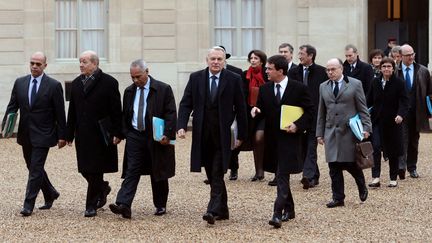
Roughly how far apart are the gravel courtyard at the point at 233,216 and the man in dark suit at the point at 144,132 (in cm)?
42

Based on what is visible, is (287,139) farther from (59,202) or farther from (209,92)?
(59,202)

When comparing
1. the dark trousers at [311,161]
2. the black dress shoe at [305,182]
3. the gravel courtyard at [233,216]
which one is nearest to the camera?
the gravel courtyard at [233,216]

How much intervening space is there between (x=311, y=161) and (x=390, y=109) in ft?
4.00

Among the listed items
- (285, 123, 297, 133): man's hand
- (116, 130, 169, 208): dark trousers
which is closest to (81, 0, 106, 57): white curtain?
(116, 130, 169, 208): dark trousers

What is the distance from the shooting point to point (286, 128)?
1138 cm

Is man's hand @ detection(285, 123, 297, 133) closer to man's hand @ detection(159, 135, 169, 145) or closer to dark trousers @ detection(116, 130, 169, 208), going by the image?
man's hand @ detection(159, 135, 169, 145)

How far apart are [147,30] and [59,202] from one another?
1108cm

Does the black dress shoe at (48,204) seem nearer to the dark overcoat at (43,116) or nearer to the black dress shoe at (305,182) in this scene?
the dark overcoat at (43,116)

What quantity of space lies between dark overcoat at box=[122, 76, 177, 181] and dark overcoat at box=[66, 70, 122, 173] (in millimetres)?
125

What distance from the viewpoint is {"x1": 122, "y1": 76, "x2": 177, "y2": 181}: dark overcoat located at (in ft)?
38.8

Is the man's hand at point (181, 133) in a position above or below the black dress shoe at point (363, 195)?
above

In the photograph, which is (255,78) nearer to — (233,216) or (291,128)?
(233,216)

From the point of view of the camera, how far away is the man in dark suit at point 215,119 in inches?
452

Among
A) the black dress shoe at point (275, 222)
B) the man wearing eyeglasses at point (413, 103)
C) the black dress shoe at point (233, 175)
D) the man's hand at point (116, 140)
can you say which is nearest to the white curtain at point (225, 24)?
the man wearing eyeglasses at point (413, 103)
